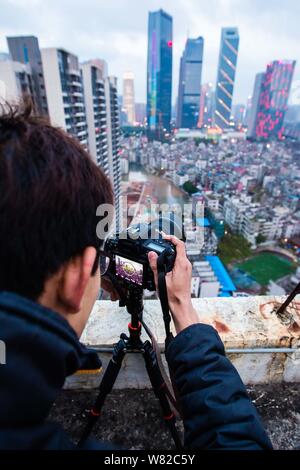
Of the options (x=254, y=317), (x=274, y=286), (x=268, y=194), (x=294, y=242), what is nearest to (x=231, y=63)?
(x=268, y=194)

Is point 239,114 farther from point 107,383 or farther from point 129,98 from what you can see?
point 107,383

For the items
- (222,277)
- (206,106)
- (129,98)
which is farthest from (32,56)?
(206,106)

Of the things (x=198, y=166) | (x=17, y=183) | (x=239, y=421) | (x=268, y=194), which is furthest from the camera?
(x=198, y=166)

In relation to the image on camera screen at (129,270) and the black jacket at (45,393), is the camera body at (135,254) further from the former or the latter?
the black jacket at (45,393)

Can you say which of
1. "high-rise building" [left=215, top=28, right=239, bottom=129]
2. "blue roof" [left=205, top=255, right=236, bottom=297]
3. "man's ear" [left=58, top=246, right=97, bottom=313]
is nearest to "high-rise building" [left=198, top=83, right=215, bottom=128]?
"high-rise building" [left=215, top=28, right=239, bottom=129]

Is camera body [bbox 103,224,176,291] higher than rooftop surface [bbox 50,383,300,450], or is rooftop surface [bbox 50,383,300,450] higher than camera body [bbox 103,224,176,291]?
camera body [bbox 103,224,176,291]

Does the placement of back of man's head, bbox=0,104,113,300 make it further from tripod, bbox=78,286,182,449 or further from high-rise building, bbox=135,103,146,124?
high-rise building, bbox=135,103,146,124

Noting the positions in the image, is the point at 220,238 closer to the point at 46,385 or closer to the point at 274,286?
the point at 274,286

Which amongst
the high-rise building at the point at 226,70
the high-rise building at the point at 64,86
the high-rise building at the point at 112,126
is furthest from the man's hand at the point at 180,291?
the high-rise building at the point at 226,70
